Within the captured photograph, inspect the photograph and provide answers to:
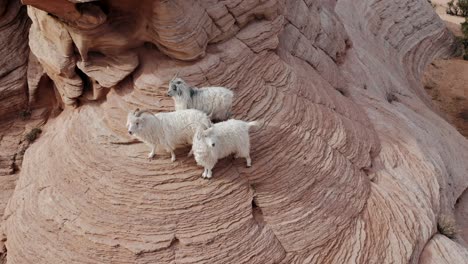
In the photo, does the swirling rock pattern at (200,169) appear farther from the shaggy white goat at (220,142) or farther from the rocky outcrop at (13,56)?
the rocky outcrop at (13,56)

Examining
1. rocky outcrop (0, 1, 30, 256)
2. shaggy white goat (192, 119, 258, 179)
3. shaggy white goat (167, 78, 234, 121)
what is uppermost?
shaggy white goat (167, 78, 234, 121)

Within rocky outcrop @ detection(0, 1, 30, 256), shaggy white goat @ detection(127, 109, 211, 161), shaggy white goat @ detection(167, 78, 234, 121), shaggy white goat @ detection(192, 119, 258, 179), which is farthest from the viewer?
rocky outcrop @ detection(0, 1, 30, 256)

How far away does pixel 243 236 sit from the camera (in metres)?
8.59

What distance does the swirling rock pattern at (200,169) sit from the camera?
8531mm

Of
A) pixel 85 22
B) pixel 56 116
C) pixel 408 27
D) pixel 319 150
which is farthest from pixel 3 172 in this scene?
pixel 408 27

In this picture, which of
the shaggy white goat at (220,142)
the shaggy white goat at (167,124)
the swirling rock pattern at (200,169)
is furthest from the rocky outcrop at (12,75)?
the shaggy white goat at (220,142)

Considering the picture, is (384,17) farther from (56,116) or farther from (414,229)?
(56,116)

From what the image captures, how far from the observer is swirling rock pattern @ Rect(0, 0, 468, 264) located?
28.0 feet

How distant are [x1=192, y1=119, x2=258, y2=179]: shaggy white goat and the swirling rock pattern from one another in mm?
391

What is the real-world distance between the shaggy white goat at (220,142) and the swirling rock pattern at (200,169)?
39cm

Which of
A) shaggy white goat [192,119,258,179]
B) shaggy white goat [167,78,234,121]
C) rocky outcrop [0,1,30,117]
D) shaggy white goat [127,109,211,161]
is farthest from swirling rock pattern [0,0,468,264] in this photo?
rocky outcrop [0,1,30,117]

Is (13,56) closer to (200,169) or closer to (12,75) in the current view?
(12,75)

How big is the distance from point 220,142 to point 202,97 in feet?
3.08

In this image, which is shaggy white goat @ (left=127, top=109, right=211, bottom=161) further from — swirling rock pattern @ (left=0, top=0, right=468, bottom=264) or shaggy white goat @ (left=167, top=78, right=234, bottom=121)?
swirling rock pattern @ (left=0, top=0, right=468, bottom=264)
